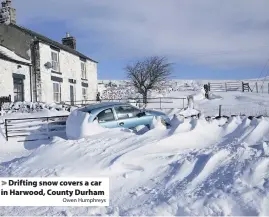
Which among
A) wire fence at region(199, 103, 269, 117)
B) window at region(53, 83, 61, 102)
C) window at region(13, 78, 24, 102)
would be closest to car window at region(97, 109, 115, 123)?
wire fence at region(199, 103, 269, 117)

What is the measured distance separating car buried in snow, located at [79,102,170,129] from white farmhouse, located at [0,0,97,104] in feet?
41.7

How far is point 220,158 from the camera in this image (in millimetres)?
7367

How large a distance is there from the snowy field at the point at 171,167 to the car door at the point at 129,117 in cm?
116

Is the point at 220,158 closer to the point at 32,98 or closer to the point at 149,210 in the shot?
the point at 149,210

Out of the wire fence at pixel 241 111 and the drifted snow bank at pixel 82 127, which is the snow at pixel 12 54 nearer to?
the wire fence at pixel 241 111

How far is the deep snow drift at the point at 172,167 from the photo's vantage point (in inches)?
220

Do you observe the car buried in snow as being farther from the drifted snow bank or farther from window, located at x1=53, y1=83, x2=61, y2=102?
window, located at x1=53, y1=83, x2=61, y2=102

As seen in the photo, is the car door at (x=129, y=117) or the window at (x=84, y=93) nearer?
the car door at (x=129, y=117)

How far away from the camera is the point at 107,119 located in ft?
38.3

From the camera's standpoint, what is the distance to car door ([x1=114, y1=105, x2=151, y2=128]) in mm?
11914

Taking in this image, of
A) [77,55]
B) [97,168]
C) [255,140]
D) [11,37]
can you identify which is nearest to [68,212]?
[97,168]

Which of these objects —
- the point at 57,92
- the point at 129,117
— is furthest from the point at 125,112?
the point at 57,92

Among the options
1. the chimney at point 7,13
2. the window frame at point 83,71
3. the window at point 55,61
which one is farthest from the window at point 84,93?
the chimney at point 7,13

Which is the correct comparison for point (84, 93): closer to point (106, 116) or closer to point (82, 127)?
point (106, 116)
